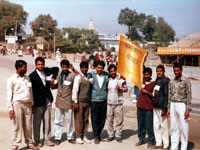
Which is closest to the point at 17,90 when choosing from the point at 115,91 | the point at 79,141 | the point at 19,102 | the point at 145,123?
the point at 19,102

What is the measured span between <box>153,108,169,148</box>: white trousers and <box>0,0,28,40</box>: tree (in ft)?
215

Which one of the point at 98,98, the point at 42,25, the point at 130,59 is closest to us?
the point at 98,98

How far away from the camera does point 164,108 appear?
5.92 m

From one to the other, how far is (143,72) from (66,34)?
210 ft

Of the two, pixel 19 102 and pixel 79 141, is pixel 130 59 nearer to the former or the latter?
pixel 79 141

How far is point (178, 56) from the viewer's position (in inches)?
1390

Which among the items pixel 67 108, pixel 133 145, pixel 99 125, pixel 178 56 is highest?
pixel 178 56

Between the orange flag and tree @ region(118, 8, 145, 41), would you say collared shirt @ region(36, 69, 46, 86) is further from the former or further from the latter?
tree @ region(118, 8, 145, 41)

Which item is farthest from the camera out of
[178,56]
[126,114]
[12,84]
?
[178,56]

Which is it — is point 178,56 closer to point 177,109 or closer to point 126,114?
point 126,114

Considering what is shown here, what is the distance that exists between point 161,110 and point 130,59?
1.47m

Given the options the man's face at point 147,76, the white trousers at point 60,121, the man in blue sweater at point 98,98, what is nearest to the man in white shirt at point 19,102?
the white trousers at point 60,121

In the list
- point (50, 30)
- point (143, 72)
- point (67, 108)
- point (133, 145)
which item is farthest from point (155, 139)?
point (50, 30)

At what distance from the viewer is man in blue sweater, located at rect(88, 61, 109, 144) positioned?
6289mm
